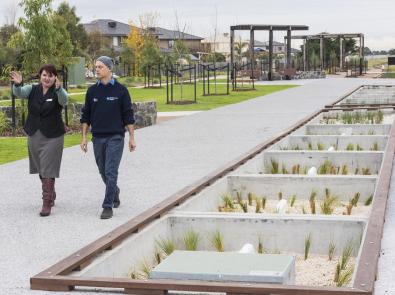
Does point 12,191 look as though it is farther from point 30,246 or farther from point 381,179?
point 381,179

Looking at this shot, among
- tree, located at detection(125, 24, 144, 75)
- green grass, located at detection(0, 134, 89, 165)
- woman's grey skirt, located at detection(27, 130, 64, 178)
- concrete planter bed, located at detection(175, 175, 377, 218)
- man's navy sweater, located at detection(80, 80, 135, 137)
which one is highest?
tree, located at detection(125, 24, 144, 75)

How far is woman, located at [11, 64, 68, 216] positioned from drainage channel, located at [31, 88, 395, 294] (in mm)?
1261

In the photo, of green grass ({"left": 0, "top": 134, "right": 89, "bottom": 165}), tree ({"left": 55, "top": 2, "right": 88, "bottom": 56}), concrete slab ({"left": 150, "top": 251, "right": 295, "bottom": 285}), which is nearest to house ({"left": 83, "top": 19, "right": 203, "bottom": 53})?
tree ({"left": 55, "top": 2, "right": 88, "bottom": 56})

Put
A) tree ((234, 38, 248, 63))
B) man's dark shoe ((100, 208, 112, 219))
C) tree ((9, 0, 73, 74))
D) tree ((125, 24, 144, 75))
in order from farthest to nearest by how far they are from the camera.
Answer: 1. tree ((234, 38, 248, 63))
2. tree ((125, 24, 144, 75))
3. tree ((9, 0, 73, 74))
4. man's dark shoe ((100, 208, 112, 219))

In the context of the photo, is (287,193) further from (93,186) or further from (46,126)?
(46,126)

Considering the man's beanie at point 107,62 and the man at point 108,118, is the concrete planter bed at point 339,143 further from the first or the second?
the man's beanie at point 107,62

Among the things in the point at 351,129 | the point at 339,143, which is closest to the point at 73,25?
the point at 351,129

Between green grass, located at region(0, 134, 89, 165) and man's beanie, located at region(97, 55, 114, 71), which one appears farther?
green grass, located at region(0, 134, 89, 165)

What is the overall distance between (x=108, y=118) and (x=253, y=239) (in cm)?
199

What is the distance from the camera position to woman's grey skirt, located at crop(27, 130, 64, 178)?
25.7 feet

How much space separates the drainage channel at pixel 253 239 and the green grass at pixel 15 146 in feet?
14.1

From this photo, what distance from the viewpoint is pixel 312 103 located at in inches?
962

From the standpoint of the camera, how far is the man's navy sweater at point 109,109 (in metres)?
7.68

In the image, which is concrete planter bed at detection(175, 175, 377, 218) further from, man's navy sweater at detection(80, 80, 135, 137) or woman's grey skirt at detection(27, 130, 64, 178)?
woman's grey skirt at detection(27, 130, 64, 178)
